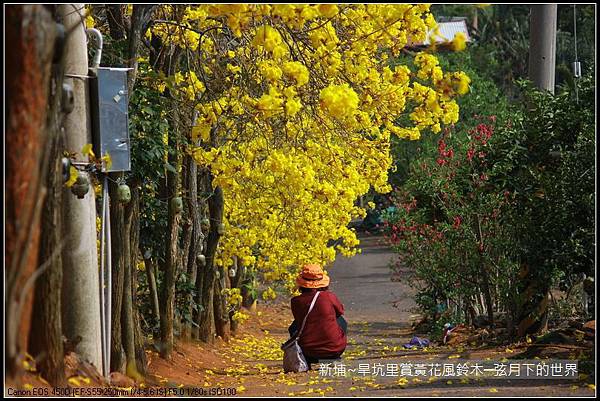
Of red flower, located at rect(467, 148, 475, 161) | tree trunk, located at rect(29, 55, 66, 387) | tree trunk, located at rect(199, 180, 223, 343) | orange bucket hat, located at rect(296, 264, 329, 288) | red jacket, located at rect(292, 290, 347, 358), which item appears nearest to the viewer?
tree trunk, located at rect(29, 55, 66, 387)

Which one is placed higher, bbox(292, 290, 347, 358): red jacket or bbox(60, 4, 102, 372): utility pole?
bbox(60, 4, 102, 372): utility pole

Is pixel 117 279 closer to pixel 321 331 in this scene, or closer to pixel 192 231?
pixel 321 331

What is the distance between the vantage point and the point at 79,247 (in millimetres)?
8328

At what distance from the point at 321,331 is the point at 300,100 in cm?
300

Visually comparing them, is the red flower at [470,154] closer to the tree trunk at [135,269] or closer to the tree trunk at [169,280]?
the tree trunk at [169,280]

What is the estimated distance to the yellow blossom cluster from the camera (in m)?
8.23

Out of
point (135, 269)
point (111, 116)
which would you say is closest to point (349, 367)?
point (135, 269)

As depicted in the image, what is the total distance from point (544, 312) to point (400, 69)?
442 centimetres

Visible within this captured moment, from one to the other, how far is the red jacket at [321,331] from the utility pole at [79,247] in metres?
3.26

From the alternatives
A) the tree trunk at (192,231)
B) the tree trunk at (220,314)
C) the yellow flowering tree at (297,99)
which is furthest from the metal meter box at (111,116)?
the tree trunk at (220,314)

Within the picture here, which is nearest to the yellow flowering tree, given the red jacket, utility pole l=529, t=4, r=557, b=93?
the red jacket

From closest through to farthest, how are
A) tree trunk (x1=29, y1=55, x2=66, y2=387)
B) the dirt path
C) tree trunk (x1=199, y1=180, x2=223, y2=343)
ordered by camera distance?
tree trunk (x1=29, y1=55, x2=66, y2=387) < the dirt path < tree trunk (x1=199, y1=180, x2=223, y2=343)

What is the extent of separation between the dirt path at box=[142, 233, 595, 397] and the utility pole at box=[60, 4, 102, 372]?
1618mm

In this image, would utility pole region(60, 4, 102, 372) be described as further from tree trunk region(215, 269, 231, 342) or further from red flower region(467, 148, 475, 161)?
tree trunk region(215, 269, 231, 342)
